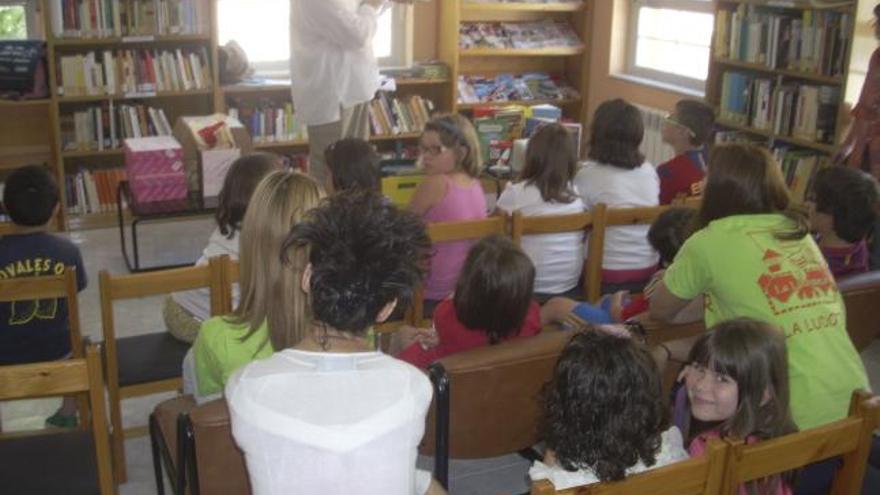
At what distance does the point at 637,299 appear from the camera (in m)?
2.87

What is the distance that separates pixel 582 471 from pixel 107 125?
4.45m

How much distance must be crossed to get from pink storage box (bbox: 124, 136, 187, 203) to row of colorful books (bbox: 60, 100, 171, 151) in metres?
0.76

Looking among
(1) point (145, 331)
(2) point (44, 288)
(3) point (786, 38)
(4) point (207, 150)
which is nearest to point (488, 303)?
(2) point (44, 288)

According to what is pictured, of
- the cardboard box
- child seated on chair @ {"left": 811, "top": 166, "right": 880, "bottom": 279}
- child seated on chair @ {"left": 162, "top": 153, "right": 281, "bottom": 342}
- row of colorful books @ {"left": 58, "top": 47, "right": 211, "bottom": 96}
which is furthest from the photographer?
row of colorful books @ {"left": 58, "top": 47, "right": 211, "bottom": 96}

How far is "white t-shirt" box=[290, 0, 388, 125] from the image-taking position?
4.92 m

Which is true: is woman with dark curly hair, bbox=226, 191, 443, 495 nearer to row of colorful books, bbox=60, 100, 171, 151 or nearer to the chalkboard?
the chalkboard

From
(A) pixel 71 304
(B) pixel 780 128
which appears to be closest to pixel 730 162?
(A) pixel 71 304

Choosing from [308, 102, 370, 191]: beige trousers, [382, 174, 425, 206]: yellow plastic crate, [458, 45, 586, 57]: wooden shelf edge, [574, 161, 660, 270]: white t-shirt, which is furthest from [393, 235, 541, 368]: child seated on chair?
[458, 45, 586, 57]: wooden shelf edge

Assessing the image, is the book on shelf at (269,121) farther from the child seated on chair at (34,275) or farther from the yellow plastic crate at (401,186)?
the child seated on chair at (34,275)

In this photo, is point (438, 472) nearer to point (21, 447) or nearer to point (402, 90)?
point (21, 447)

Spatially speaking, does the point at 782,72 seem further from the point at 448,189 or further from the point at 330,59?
the point at 448,189

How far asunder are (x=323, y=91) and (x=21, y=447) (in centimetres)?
313

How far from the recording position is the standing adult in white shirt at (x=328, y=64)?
4910 mm

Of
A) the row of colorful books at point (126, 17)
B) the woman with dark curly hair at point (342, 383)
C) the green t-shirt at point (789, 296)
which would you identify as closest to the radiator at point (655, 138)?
the row of colorful books at point (126, 17)
